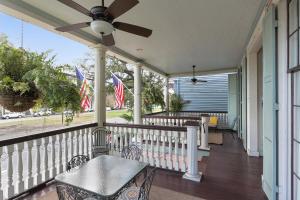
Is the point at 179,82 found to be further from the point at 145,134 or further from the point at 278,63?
the point at 278,63

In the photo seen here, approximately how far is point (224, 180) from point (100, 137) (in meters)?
2.66

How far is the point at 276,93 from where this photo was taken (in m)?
2.10

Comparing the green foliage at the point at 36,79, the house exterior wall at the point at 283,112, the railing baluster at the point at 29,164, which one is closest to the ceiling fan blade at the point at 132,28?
the green foliage at the point at 36,79

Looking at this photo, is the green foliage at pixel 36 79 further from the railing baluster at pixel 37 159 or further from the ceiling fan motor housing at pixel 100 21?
the ceiling fan motor housing at pixel 100 21

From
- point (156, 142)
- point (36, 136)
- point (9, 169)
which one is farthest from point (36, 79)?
point (156, 142)

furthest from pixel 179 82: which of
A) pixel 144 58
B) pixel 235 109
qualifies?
pixel 144 58

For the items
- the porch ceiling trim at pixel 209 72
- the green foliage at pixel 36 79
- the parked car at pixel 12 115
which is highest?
the porch ceiling trim at pixel 209 72

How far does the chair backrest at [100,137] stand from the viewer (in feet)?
12.5

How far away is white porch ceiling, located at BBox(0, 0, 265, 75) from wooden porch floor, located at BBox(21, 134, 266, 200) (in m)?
2.91

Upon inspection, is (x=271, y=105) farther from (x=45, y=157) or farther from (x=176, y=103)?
(x=176, y=103)

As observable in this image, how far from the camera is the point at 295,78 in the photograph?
6.10 ft

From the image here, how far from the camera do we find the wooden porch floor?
254 cm

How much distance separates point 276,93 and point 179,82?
748 cm

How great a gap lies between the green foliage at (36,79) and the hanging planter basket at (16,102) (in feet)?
0.17
